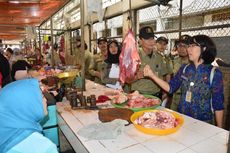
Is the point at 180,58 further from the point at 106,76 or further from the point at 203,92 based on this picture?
the point at 203,92

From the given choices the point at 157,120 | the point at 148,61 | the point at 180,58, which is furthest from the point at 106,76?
the point at 157,120

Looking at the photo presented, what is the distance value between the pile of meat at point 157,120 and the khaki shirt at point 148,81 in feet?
4.18

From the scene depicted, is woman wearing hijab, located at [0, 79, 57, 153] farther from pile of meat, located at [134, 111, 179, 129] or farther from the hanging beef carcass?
the hanging beef carcass

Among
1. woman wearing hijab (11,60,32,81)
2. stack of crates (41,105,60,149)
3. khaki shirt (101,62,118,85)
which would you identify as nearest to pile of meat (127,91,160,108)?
stack of crates (41,105,60,149)

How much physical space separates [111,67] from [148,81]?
0.78 m

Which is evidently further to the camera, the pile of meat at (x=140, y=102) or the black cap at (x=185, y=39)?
the black cap at (x=185, y=39)

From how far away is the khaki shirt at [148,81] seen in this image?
10.0 ft

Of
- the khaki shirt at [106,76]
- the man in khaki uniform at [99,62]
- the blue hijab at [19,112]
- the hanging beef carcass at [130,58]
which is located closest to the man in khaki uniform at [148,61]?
the khaki shirt at [106,76]

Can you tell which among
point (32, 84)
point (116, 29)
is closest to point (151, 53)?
point (32, 84)

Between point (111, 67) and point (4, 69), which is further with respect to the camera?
point (4, 69)

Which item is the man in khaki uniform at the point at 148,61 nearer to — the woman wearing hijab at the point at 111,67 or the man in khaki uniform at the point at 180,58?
the man in khaki uniform at the point at 180,58

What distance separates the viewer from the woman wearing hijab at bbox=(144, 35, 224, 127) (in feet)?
6.91

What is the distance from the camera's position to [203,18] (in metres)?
3.98

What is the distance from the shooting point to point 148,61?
10.4 ft
